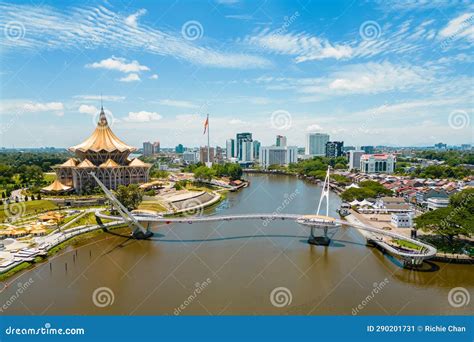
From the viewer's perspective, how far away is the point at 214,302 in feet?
42.9

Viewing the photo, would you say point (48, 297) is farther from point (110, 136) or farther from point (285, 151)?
point (285, 151)

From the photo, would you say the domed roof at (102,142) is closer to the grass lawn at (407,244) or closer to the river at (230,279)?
the river at (230,279)

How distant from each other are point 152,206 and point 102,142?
43.3ft

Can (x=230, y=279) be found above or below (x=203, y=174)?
below

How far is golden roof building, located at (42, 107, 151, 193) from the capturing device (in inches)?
1396

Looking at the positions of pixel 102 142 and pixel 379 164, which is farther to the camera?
pixel 379 164

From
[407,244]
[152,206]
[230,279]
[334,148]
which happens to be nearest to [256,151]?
[334,148]

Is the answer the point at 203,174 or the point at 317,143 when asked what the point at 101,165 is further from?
the point at 317,143

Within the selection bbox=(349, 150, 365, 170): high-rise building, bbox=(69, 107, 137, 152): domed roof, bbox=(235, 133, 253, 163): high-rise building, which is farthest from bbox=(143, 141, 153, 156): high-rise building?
bbox=(69, 107, 137, 152): domed roof

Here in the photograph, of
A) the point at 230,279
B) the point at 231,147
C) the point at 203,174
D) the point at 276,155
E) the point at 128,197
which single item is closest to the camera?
the point at 230,279

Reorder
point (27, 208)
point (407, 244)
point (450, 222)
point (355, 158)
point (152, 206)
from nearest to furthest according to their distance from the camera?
1. point (450, 222)
2. point (407, 244)
3. point (27, 208)
4. point (152, 206)
5. point (355, 158)

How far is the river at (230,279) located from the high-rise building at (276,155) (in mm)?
68337

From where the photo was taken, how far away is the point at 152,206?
30312mm

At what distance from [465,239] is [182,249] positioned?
16685mm
